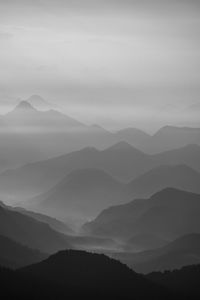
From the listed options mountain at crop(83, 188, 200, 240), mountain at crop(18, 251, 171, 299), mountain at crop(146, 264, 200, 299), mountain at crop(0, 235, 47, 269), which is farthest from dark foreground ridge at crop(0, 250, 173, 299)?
mountain at crop(83, 188, 200, 240)

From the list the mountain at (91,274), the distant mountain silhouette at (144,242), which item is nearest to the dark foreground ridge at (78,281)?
the mountain at (91,274)

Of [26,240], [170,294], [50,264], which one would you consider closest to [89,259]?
[50,264]

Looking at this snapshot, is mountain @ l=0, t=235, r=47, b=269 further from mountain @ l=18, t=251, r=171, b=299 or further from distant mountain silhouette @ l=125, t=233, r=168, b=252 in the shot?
distant mountain silhouette @ l=125, t=233, r=168, b=252

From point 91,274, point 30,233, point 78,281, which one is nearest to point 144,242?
point 30,233

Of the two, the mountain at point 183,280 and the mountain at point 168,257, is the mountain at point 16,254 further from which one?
the mountain at point 183,280

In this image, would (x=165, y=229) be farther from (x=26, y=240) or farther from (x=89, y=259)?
(x=89, y=259)
